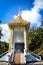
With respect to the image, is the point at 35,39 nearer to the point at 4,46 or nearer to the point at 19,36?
the point at 19,36

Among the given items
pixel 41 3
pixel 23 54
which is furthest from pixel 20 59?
pixel 41 3

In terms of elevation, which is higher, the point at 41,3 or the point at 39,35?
the point at 41,3

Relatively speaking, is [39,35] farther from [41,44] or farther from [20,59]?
[20,59]

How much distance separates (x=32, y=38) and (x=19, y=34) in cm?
15

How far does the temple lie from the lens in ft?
11.1

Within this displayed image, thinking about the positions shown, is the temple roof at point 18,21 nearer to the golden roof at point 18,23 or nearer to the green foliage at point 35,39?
the golden roof at point 18,23

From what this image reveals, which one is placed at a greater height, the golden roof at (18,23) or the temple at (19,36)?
the golden roof at (18,23)

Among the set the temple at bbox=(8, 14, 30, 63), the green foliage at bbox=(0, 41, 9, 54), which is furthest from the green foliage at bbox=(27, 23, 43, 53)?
the green foliage at bbox=(0, 41, 9, 54)

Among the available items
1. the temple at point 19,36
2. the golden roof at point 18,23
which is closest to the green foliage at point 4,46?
the temple at point 19,36

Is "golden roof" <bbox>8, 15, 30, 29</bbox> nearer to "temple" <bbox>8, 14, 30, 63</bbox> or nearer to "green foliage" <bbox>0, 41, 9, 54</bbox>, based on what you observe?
"temple" <bbox>8, 14, 30, 63</bbox>

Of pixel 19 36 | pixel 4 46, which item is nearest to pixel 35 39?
pixel 19 36

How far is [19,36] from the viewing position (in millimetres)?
3396

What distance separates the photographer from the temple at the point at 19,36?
3.38 meters

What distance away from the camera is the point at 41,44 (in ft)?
11.3
